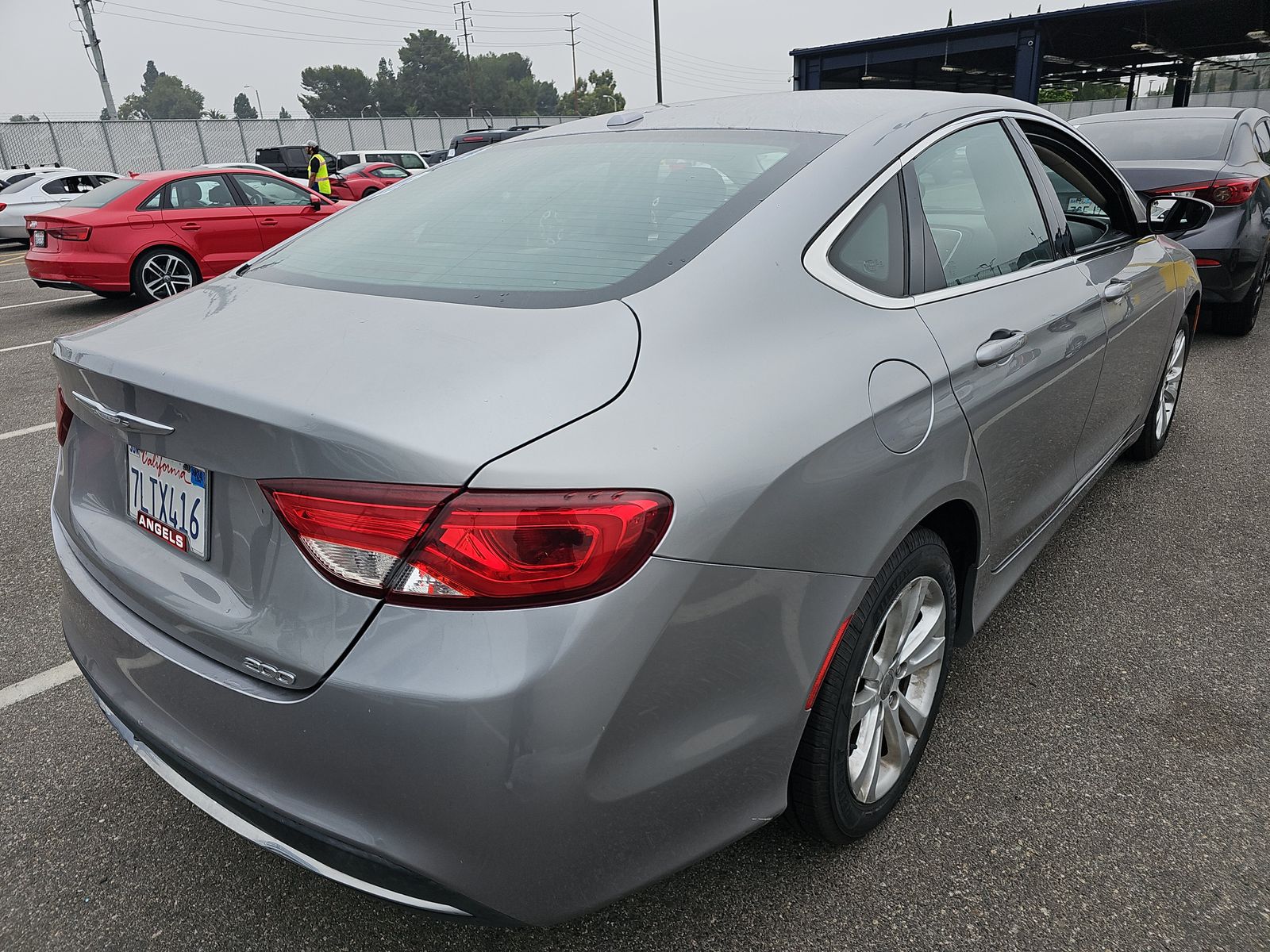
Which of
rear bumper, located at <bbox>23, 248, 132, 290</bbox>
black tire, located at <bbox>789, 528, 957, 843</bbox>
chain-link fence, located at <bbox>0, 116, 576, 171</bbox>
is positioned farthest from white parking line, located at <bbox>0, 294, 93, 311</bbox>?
chain-link fence, located at <bbox>0, 116, 576, 171</bbox>

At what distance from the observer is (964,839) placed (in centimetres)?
203

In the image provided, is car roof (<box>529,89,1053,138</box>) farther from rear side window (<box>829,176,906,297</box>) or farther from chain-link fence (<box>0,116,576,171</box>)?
chain-link fence (<box>0,116,576,171</box>)

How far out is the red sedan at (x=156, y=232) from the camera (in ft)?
30.1

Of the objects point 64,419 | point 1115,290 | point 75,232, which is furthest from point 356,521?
point 75,232

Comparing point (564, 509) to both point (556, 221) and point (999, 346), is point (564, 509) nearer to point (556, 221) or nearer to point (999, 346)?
point (556, 221)

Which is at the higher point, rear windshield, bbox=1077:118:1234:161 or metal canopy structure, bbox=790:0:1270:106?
metal canopy structure, bbox=790:0:1270:106

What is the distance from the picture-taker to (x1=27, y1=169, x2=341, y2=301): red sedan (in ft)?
30.1

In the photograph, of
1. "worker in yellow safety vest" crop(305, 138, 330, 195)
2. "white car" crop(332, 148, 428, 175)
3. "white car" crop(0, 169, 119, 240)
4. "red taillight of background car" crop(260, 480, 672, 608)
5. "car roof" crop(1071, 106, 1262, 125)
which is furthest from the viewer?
"white car" crop(332, 148, 428, 175)

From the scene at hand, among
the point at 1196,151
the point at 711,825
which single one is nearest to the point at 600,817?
the point at 711,825

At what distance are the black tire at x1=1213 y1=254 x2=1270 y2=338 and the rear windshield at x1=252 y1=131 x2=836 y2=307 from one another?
19.2 ft

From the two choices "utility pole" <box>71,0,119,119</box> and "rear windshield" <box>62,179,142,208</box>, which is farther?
"utility pole" <box>71,0,119,119</box>

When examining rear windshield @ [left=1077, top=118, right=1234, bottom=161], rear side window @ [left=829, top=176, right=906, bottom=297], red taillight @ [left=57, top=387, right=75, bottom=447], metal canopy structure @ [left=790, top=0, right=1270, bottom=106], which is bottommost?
red taillight @ [left=57, top=387, right=75, bottom=447]

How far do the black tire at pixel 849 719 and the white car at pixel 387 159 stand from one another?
24.1m

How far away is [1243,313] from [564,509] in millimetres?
6994
